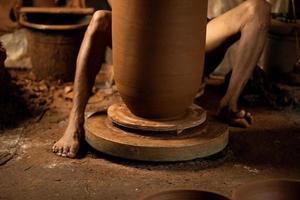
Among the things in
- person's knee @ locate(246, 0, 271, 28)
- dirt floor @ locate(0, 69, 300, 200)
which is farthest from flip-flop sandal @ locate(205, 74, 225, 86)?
person's knee @ locate(246, 0, 271, 28)

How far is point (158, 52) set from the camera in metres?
3.02

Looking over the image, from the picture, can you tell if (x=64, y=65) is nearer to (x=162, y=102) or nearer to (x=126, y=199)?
(x=162, y=102)

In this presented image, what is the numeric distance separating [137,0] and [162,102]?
22.0 inches

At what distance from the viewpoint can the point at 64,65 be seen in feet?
15.5

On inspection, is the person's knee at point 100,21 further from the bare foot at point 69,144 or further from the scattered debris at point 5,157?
the scattered debris at point 5,157

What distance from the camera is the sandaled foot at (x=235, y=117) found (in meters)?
3.59

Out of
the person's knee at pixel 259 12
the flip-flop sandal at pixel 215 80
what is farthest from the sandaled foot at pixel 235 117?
the flip-flop sandal at pixel 215 80

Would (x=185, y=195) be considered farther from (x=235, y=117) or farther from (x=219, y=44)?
(x=219, y=44)

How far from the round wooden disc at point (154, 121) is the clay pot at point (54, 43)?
135 cm

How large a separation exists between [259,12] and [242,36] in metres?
0.17

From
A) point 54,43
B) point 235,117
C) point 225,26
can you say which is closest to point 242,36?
point 225,26

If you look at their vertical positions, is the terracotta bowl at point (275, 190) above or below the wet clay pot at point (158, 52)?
below

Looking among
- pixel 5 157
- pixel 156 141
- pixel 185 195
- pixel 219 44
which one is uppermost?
pixel 219 44

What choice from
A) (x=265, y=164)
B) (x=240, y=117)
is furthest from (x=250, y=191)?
(x=240, y=117)
